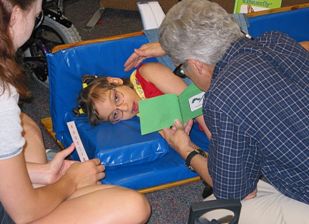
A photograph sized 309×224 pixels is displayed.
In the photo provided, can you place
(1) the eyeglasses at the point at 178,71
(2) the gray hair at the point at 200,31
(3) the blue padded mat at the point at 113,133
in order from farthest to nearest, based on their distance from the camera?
(3) the blue padded mat at the point at 113,133 → (1) the eyeglasses at the point at 178,71 → (2) the gray hair at the point at 200,31

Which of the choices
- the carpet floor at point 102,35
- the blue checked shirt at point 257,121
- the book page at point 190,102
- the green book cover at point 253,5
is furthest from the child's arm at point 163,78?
the green book cover at point 253,5

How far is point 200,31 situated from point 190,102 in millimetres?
600

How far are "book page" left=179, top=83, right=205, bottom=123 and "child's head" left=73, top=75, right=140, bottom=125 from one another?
238 millimetres

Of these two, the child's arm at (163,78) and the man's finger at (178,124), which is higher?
the child's arm at (163,78)

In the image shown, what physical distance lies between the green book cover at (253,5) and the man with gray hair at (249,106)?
3.97 ft

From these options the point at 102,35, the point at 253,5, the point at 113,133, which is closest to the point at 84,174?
the point at 113,133

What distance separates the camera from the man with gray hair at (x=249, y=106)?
1041mm

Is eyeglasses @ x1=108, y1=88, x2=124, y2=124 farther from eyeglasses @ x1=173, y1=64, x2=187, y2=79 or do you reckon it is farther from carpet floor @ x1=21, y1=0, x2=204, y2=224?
eyeglasses @ x1=173, y1=64, x2=187, y2=79

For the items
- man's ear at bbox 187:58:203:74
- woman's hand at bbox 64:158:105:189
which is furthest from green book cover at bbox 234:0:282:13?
woman's hand at bbox 64:158:105:189

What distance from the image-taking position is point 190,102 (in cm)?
172

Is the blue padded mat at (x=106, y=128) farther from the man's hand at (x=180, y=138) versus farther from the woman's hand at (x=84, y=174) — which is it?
the woman's hand at (x=84, y=174)

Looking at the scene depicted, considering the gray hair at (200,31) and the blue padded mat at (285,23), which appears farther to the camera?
the blue padded mat at (285,23)

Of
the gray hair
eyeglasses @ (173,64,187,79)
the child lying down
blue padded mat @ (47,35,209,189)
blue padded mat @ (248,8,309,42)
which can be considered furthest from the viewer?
blue padded mat @ (248,8,309,42)

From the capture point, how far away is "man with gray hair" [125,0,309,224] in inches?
41.0
